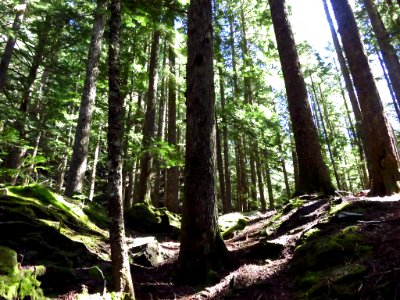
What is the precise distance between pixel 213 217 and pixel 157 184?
11818 mm

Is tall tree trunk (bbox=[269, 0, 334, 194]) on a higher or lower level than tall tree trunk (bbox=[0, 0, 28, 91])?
lower

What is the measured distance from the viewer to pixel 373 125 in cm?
808

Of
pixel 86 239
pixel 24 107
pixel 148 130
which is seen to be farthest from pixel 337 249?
pixel 24 107

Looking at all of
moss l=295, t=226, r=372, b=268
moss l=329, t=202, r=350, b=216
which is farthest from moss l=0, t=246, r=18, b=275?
moss l=329, t=202, r=350, b=216

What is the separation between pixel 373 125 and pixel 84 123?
967cm

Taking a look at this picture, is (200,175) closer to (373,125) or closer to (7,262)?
(7,262)

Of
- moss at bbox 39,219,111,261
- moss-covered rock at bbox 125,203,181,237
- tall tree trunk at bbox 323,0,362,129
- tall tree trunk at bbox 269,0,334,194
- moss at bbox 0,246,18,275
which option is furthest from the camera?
tall tree trunk at bbox 323,0,362,129

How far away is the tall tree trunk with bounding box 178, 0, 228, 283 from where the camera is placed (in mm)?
6125

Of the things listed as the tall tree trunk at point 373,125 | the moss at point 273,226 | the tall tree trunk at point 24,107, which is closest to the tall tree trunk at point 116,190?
the moss at point 273,226

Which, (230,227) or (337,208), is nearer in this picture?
(337,208)

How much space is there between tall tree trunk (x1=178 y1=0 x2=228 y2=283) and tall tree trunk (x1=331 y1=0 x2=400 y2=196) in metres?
4.26

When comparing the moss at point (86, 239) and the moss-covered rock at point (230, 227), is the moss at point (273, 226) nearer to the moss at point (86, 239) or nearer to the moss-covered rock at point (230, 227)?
the moss-covered rock at point (230, 227)

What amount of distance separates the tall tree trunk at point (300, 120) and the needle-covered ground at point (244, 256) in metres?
0.75

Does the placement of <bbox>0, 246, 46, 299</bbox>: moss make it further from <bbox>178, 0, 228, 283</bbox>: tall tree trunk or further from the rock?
the rock
